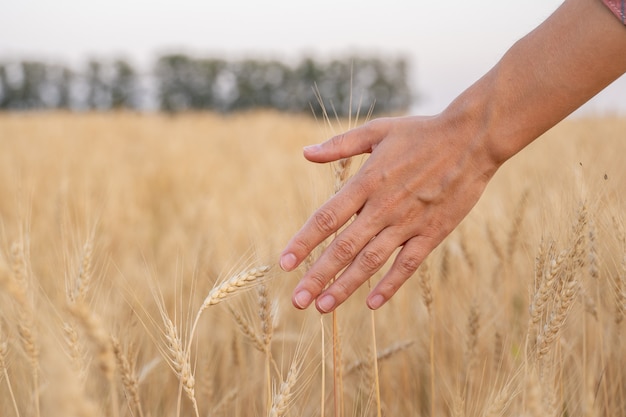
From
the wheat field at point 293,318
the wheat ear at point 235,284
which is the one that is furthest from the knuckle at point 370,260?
the wheat ear at point 235,284

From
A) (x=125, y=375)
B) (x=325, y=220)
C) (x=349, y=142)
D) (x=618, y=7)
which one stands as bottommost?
(x=125, y=375)

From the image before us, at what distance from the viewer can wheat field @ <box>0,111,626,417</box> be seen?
3.27 feet

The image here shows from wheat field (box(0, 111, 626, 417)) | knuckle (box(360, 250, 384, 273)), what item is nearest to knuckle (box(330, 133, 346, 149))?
wheat field (box(0, 111, 626, 417))

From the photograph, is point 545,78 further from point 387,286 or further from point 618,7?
point 387,286

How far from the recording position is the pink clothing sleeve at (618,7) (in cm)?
97

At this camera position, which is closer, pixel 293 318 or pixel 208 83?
pixel 293 318

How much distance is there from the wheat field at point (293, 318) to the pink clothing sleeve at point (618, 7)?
0.36m

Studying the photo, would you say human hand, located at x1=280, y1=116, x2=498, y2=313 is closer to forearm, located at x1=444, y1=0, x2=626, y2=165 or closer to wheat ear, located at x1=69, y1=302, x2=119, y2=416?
forearm, located at x1=444, y1=0, x2=626, y2=165

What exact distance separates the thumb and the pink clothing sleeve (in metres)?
0.45

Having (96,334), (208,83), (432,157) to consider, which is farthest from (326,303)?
(208,83)

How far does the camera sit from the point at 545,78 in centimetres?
106

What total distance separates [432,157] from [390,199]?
4.7 inches

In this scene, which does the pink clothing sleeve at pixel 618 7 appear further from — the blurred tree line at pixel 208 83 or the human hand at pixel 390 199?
the blurred tree line at pixel 208 83

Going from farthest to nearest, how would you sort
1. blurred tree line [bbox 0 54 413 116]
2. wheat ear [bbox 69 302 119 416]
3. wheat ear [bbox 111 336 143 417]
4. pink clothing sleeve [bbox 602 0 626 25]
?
blurred tree line [bbox 0 54 413 116] → wheat ear [bbox 111 336 143 417] → pink clothing sleeve [bbox 602 0 626 25] → wheat ear [bbox 69 302 119 416]
